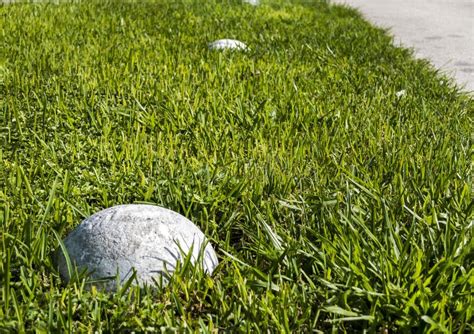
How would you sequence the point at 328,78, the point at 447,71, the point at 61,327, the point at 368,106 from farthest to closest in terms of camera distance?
the point at 447,71 < the point at 328,78 < the point at 368,106 < the point at 61,327

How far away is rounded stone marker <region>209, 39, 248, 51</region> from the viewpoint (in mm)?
5395

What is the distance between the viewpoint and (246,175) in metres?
2.99

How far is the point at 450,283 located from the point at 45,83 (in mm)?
2946

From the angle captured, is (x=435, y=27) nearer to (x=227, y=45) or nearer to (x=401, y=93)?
(x=227, y=45)

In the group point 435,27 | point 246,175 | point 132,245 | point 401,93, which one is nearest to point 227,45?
point 401,93

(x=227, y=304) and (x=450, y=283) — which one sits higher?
(x=450, y=283)

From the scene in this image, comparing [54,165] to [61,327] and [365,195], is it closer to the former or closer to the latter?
[61,327]

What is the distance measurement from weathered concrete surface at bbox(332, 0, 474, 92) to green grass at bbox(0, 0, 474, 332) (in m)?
0.63

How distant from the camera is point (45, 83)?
13.7 ft

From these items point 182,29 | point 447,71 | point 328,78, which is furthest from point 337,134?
point 182,29

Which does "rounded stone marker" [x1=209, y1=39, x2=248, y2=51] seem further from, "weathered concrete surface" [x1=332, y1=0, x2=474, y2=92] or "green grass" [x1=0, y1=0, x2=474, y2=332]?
"weathered concrete surface" [x1=332, y1=0, x2=474, y2=92]

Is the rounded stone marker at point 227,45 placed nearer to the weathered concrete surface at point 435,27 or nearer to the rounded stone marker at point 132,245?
the weathered concrete surface at point 435,27

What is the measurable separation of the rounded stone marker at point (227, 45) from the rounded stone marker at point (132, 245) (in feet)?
10.4

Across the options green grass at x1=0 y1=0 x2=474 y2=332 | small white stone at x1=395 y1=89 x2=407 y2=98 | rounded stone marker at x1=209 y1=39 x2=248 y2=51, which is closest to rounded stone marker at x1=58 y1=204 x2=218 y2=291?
green grass at x1=0 y1=0 x2=474 y2=332
